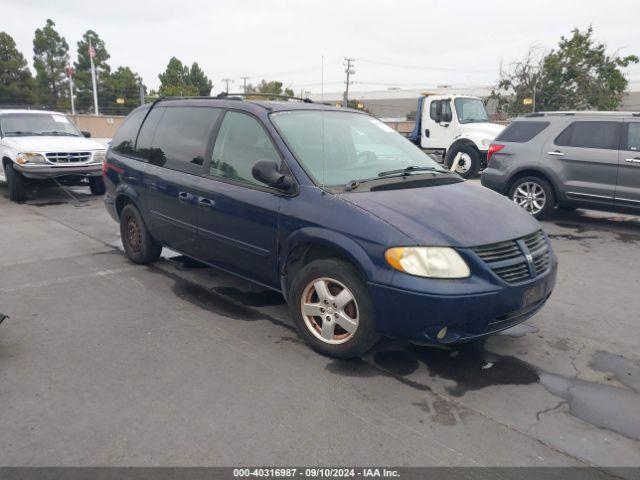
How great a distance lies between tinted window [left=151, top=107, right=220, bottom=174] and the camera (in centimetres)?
451

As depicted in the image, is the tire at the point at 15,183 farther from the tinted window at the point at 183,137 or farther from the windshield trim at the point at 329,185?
A: the windshield trim at the point at 329,185

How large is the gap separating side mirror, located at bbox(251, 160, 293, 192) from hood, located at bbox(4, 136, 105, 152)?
7.44 meters

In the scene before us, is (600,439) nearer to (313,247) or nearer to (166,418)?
(313,247)

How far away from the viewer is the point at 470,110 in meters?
14.8

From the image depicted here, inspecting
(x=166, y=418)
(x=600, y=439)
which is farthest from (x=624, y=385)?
(x=166, y=418)

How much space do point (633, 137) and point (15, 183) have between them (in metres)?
10.5

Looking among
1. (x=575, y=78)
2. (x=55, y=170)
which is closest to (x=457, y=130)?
(x=55, y=170)

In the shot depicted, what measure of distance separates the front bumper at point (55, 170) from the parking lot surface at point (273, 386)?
498cm

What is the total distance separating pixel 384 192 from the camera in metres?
3.58

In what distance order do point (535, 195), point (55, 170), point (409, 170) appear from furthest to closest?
point (55, 170)
point (535, 195)
point (409, 170)

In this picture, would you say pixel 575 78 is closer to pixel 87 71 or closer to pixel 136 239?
pixel 136 239

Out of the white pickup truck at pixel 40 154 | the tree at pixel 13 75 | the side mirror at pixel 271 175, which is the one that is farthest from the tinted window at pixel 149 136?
the tree at pixel 13 75

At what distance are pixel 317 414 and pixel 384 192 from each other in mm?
1557

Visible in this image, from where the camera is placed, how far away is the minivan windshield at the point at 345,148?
382 centimetres
